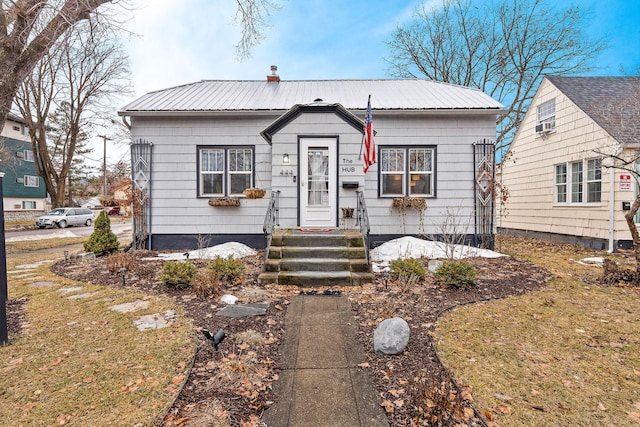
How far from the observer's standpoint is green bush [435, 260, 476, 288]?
543 centimetres

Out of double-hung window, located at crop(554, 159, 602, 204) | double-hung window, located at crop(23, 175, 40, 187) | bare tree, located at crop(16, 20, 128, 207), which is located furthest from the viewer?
double-hung window, located at crop(23, 175, 40, 187)

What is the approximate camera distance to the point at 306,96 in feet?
34.4

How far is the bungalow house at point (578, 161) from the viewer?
9.30m

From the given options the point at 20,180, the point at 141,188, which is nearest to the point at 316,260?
the point at 141,188

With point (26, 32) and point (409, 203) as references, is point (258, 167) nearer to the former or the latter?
point (409, 203)

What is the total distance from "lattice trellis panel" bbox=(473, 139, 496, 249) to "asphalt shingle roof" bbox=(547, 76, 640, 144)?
3.59 m

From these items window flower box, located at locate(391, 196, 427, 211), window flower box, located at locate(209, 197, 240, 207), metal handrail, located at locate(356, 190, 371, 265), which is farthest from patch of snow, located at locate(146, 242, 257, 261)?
window flower box, located at locate(391, 196, 427, 211)

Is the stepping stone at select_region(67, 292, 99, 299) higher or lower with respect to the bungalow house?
lower

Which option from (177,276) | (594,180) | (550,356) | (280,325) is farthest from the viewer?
(594,180)

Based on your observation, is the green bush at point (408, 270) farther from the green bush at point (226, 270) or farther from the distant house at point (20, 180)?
the distant house at point (20, 180)

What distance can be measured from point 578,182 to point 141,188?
1430 centimetres

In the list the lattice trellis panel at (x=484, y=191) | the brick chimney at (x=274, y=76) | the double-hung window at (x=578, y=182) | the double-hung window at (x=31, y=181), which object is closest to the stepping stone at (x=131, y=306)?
the lattice trellis panel at (x=484, y=191)

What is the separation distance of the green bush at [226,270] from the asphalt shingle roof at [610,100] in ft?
36.0

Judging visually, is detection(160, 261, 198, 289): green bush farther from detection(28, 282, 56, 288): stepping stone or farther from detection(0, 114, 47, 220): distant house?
detection(0, 114, 47, 220): distant house
